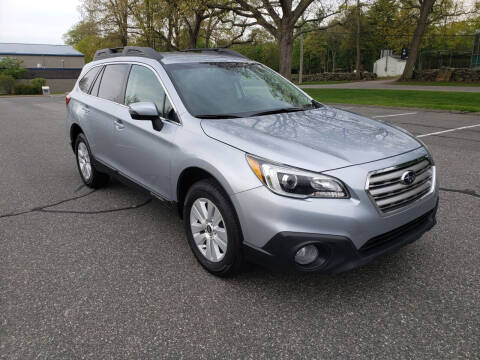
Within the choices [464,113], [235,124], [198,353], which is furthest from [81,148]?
[464,113]

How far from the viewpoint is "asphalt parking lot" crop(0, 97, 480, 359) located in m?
2.50

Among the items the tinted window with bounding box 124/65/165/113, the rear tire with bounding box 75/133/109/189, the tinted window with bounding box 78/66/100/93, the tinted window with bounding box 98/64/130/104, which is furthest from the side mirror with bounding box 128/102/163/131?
the tinted window with bounding box 78/66/100/93

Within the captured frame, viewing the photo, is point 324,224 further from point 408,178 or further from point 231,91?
point 231,91

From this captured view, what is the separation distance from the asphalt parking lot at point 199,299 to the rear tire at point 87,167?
874mm

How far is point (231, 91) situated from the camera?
3.99 meters

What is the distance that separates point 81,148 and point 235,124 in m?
3.19

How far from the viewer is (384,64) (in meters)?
66.3

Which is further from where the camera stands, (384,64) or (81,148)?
(384,64)

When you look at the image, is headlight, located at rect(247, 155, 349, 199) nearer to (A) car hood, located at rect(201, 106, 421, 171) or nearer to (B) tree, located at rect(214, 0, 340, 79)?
(A) car hood, located at rect(201, 106, 421, 171)

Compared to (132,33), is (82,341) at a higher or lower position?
lower

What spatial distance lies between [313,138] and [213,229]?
1.02 m

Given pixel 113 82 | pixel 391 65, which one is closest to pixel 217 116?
pixel 113 82

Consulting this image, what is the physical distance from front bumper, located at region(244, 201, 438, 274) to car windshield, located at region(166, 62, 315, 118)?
1.36 meters

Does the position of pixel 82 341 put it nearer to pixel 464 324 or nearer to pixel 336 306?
pixel 336 306
